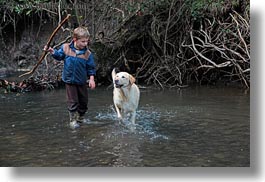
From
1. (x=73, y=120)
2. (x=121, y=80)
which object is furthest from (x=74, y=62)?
(x=73, y=120)

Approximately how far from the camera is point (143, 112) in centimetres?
706

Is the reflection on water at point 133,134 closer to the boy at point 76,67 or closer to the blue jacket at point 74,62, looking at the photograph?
the boy at point 76,67

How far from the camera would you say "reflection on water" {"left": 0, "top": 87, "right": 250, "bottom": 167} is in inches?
175

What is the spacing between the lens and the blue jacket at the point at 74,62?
5.74 meters

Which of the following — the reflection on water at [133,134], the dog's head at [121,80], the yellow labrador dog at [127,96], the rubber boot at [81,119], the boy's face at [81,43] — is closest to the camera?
the reflection on water at [133,134]

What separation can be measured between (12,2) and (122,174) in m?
8.82

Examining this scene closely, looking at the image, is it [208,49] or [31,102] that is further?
[208,49]

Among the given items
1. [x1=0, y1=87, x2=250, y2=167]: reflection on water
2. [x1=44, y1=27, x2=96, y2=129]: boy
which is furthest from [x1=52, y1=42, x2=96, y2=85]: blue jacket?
[x1=0, y1=87, x2=250, y2=167]: reflection on water

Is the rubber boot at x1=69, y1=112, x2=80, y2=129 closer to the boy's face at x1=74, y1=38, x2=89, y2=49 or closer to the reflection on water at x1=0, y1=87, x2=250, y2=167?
the reflection on water at x1=0, y1=87, x2=250, y2=167

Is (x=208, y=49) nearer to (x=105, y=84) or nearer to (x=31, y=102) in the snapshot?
(x=105, y=84)

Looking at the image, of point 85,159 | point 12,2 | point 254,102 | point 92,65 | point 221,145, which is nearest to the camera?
point 254,102

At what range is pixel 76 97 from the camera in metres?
5.96

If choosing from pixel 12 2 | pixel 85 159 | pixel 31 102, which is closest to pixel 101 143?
pixel 85 159

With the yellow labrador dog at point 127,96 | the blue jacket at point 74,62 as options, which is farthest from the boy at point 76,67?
the yellow labrador dog at point 127,96
